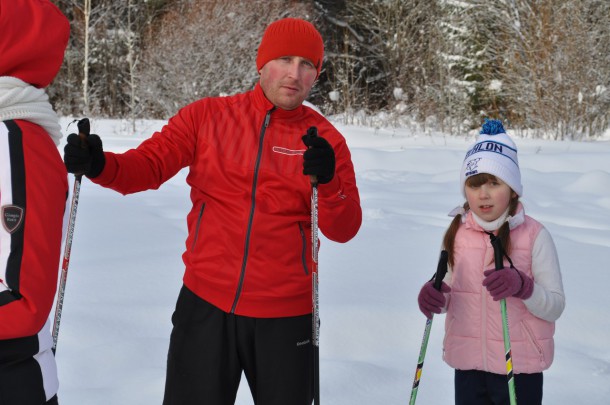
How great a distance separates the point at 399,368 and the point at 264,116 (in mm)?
1596

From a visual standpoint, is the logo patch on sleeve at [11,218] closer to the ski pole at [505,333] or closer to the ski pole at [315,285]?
the ski pole at [315,285]

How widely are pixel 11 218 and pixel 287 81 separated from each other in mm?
1107

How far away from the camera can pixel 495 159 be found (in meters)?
2.40

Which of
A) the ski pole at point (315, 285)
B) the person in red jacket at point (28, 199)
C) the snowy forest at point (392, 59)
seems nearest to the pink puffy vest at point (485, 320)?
the ski pole at point (315, 285)

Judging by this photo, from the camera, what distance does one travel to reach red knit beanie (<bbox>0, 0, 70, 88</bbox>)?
151 centimetres

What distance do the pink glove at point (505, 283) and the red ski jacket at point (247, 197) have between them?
1.45 ft

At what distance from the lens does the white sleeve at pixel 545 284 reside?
2.24 metres

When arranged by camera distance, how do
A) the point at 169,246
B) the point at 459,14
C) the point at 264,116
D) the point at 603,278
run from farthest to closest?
1. the point at 459,14
2. the point at 169,246
3. the point at 603,278
4. the point at 264,116

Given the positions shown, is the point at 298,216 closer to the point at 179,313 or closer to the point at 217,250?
the point at 217,250

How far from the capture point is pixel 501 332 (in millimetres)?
2338

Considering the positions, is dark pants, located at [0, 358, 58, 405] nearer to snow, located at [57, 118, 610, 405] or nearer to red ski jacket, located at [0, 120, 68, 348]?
red ski jacket, located at [0, 120, 68, 348]

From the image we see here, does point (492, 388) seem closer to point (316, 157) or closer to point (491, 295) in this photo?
point (491, 295)

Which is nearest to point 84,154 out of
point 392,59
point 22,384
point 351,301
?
point 22,384

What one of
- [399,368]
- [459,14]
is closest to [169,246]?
[399,368]
